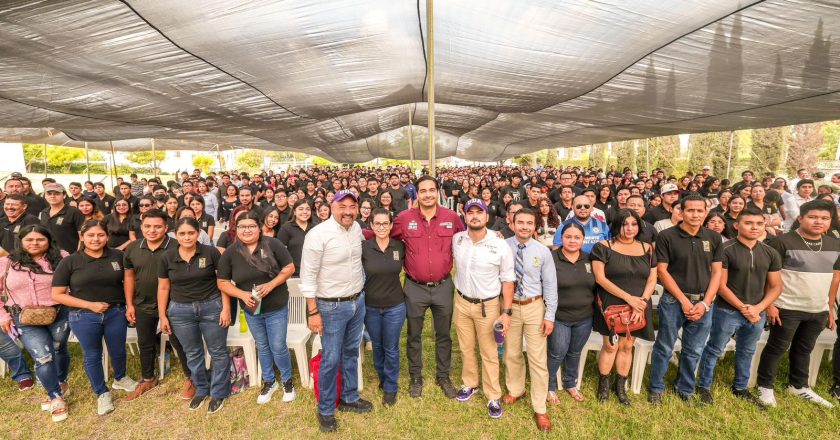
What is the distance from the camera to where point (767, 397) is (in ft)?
10.8

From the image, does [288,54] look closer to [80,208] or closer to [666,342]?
[80,208]

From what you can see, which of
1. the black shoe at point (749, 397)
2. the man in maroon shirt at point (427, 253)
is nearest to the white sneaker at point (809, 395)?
the black shoe at point (749, 397)

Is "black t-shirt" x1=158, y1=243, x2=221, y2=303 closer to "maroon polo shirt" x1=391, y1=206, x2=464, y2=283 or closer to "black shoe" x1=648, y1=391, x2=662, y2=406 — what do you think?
"maroon polo shirt" x1=391, y1=206, x2=464, y2=283

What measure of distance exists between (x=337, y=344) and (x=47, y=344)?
8.31 feet

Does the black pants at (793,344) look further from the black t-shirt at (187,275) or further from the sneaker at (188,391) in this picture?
the sneaker at (188,391)

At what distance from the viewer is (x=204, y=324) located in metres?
3.14

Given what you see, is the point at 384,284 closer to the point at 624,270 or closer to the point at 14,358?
the point at 624,270

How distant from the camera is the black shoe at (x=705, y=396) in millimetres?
3271

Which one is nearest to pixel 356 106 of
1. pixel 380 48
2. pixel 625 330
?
pixel 380 48

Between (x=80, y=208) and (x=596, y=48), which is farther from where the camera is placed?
(x=596, y=48)

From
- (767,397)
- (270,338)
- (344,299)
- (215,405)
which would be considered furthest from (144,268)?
(767,397)

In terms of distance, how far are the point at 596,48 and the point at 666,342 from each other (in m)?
4.42

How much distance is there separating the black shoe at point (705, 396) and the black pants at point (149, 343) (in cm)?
462

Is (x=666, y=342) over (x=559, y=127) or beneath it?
beneath
